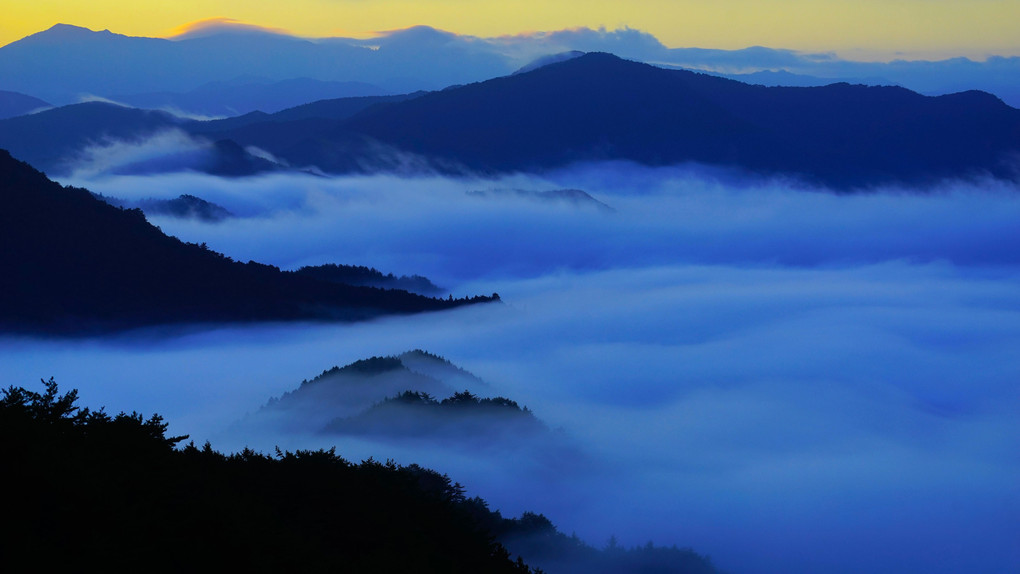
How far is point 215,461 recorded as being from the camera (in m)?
29.1

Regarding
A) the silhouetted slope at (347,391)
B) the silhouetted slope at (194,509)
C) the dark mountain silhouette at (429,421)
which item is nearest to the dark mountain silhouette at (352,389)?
the silhouetted slope at (347,391)

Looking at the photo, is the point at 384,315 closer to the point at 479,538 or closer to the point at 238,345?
the point at 238,345

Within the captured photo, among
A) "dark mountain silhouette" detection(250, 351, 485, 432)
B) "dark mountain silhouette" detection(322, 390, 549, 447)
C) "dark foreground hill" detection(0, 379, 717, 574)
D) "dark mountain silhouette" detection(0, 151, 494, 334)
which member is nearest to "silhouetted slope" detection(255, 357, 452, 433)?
"dark mountain silhouette" detection(250, 351, 485, 432)

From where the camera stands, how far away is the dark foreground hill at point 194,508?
18.9 m

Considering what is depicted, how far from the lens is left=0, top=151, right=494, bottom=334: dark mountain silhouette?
113438mm

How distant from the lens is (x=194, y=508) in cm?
2136

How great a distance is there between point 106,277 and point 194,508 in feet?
345

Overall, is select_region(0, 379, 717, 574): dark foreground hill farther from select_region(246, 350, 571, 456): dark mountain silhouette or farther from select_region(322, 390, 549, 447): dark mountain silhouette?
select_region(246, 350, 571, 456): dark mountain silhouette

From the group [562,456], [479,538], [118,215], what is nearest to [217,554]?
[479,538]

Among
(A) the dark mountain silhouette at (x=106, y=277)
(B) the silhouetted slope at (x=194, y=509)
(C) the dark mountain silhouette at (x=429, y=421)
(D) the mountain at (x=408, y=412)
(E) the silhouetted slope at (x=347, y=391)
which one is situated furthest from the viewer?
(A) the dark mountain silhouette at (x=106, y=277)

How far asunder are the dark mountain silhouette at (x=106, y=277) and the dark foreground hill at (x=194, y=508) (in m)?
92.6

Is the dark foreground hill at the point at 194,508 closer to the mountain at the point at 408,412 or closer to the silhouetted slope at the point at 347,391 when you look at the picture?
the mountain at the point at 408,412

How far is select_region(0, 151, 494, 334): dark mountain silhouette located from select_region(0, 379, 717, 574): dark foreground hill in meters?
92.6

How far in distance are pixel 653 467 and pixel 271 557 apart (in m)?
100
